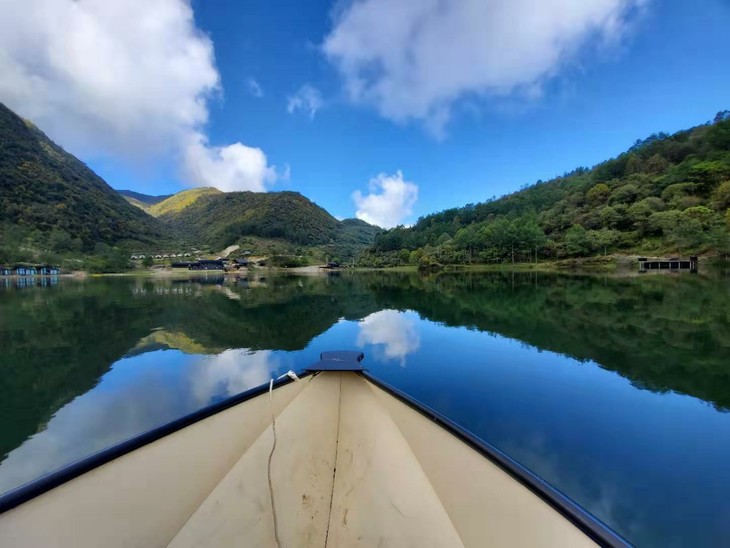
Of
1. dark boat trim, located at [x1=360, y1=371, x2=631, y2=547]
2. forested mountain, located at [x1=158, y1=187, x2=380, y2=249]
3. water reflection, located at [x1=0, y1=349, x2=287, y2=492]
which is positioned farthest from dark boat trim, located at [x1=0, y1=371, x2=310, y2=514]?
forested mountain, located at [x1=158, y1=187, x2=380, y2=249]

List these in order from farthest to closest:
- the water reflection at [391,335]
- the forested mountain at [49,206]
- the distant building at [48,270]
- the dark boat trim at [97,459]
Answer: the forested mountain at [49,206] < the distant building at [48,270] < the water reflection at [391,335] < the dark boat trim at [97,459]

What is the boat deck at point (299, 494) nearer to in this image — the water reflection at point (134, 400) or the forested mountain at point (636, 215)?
the water reflection at point (134, 400)

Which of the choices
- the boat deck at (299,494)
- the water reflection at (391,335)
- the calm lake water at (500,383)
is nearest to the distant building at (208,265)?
the calm lake water at (500,383)

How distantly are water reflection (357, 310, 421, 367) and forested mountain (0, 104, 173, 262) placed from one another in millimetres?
91119

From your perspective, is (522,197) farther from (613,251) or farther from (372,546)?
(372,546)

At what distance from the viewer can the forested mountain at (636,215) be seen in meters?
44.7

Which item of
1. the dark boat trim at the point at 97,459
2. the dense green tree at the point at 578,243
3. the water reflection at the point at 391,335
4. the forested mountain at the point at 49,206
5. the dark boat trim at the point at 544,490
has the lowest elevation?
the water reflection at the point at 391,335

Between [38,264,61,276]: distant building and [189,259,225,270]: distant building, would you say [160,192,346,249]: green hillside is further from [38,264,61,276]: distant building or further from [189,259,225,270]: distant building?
[38,264,61,276]: distant building

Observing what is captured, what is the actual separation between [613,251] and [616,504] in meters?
64.8

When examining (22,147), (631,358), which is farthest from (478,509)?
(22,147)

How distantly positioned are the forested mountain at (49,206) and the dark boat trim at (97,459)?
316 feet

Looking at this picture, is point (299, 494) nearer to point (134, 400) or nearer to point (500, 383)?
point (500, 383)

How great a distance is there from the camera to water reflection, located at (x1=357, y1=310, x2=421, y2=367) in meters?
9.23

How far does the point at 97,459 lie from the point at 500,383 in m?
6.45
